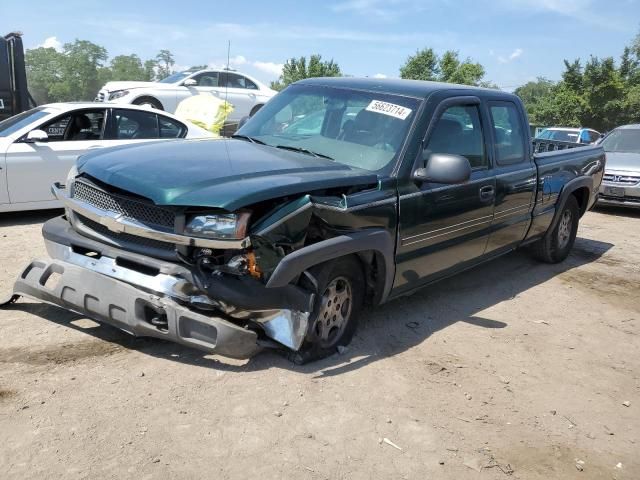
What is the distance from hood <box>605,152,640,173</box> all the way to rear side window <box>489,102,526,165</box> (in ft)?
19.7

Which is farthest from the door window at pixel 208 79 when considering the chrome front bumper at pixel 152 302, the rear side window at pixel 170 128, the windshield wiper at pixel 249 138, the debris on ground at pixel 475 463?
the debris on ground at pixel 475 463

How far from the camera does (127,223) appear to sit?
11.5 feet

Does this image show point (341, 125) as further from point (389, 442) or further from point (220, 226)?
point (389, 442)

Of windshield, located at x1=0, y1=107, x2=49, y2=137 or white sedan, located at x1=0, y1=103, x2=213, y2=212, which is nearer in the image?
white sedan, located at x1=0, y1=103, x2=213, y2=212

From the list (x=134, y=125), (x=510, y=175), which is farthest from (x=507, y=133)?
(x=134, y=125)

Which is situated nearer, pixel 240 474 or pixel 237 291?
pixel 240 474

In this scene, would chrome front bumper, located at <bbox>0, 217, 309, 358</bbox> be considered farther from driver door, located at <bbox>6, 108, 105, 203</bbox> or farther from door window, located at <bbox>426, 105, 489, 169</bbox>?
driver door, located at <bbox>6, 108, 105, 203</bbox>

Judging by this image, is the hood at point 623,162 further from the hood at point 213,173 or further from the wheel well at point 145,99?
the wheel well at point 145,99

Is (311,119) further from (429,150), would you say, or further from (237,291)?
(237,291)

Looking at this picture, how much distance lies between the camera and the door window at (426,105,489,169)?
459 cm

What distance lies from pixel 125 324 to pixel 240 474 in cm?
118

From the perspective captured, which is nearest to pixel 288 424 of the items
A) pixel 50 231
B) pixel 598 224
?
pixel 50 231

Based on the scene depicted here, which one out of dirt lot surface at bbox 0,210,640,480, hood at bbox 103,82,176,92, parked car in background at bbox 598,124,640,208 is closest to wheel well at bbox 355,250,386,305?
dirt lot surface at bbox 0,210,640,480

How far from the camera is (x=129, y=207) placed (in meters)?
3.59
